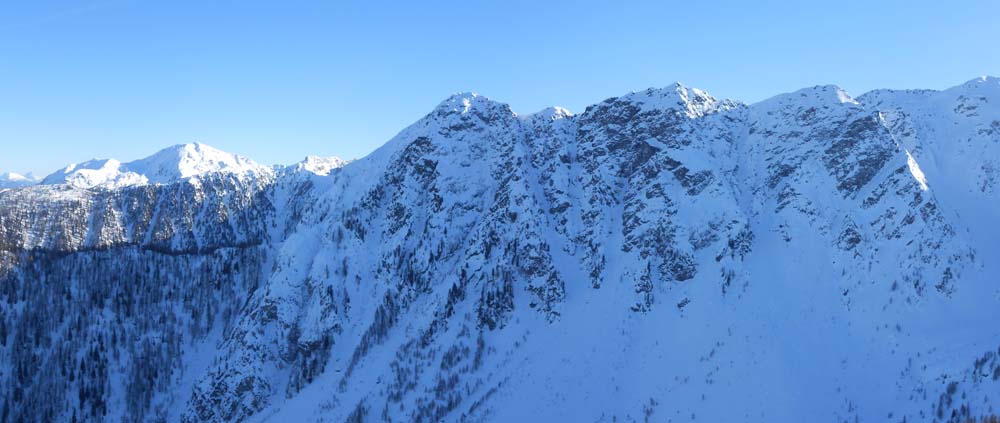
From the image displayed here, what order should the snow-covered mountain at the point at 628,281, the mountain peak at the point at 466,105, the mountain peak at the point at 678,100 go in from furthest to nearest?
the mountain peak at the point at 466,105
the mountain peak at the point at 678,100
the snow-covered mountain at the point at 628,281

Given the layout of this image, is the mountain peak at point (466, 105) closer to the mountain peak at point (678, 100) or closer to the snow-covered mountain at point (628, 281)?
the snow-covered mountain at point (628, 281)

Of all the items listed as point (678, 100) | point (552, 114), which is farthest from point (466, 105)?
point (678, 100)

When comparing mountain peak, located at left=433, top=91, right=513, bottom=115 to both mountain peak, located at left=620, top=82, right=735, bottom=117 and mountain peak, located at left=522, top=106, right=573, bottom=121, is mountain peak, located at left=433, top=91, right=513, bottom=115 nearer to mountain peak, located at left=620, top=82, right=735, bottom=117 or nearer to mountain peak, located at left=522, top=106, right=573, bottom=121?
mountain peak, located at left=522, top=106, right=573, bottom=121

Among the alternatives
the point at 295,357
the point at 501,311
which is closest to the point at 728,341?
the point at 501,311

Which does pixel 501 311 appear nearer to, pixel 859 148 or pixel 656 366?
pixel 656 366

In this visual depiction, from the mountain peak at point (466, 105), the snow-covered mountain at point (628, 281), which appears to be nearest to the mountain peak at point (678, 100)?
the snow-covered mountain at point (628, 281)

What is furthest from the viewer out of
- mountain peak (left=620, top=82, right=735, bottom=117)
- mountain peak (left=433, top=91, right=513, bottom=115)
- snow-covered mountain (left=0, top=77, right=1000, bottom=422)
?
mountain peak (left=433, top=91, right=513, bottom=115)

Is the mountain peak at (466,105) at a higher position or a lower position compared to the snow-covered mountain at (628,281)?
higher

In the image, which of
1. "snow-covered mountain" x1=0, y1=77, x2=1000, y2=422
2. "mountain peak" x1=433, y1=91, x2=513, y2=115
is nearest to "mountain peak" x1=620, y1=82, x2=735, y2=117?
"snow-covered mountain" x1=0, y1=77, x2=1000, y2=422
